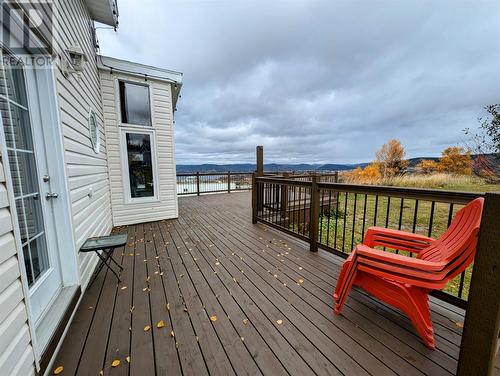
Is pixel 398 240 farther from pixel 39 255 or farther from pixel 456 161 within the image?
pixel 456 161

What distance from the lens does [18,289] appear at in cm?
103

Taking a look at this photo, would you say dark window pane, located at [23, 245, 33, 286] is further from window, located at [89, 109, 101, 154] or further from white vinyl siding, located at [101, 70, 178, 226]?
white vinyl siding, located at [101, 70, 178, 226]

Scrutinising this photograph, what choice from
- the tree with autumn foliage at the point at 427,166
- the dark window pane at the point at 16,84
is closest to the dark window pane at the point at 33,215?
the dark window pane at the point at 16,84

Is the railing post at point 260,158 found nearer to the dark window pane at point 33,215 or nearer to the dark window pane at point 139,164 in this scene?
the dark window pane at point 139,164

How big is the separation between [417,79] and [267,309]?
18.4 metres

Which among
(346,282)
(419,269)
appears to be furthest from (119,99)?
(419,269)

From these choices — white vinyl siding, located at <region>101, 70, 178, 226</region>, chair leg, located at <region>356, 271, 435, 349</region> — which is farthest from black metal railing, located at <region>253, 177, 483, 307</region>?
white vinyl siding, located at <region>101, 70, 178, 226</region>

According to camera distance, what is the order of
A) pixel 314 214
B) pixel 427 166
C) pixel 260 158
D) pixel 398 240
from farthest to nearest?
1. pixel 427 166
2. pixel 260 158
3. pixel 314 214
4. pixel 398 240

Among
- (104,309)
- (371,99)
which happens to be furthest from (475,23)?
(371,99)

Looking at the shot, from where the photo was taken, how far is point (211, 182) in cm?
966

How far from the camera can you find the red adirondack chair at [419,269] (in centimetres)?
125

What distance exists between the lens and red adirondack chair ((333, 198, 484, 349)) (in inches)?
49.1

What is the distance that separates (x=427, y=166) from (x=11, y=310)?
892 inches

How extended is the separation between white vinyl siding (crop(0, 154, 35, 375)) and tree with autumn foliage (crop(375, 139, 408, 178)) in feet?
70.3
